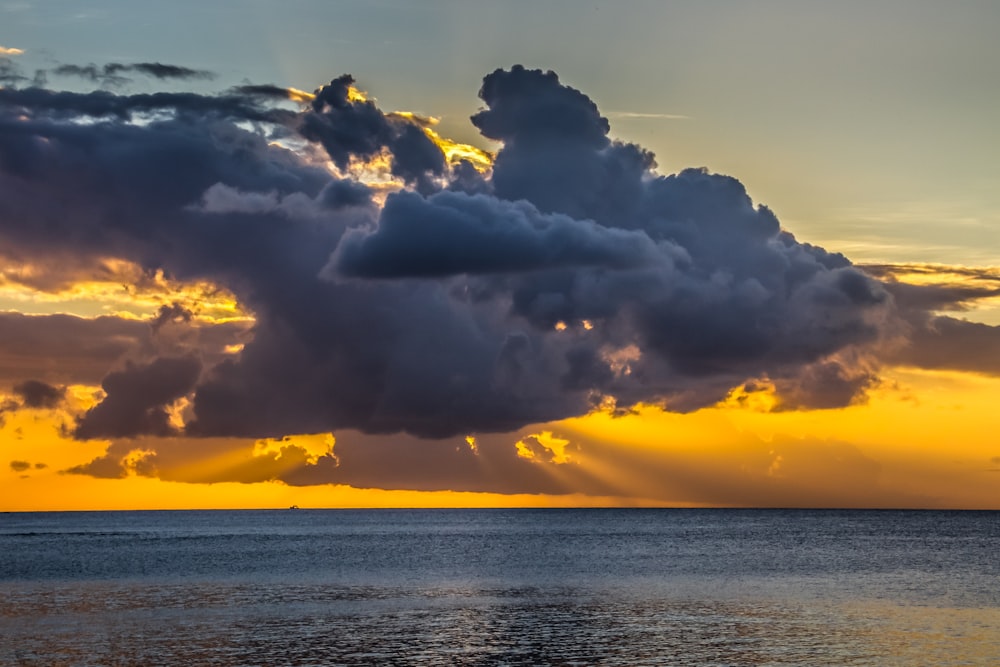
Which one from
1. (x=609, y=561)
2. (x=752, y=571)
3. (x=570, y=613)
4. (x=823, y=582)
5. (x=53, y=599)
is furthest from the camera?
(x=609, y=561)

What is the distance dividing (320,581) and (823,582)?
48219mm

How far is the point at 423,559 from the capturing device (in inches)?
5915

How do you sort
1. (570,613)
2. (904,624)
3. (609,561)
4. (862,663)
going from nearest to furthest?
(862,663) < (904,624) < (570,613) < (609,561)

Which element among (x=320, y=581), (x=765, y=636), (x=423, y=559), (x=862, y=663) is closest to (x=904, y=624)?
(x=765, y=636)

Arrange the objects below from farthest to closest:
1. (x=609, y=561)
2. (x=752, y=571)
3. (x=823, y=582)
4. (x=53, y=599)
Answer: (x=609, y=561), (x=752, y=571), (x=823, y=582), (x=53, y=599)

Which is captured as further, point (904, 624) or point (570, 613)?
point (570, 613)

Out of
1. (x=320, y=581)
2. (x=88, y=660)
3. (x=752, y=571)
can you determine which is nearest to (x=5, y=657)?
(x=88, y=660)

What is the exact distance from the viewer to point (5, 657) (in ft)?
201

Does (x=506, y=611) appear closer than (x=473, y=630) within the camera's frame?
No

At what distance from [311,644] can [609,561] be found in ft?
277

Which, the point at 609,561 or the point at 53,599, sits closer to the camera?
the point at 53,599

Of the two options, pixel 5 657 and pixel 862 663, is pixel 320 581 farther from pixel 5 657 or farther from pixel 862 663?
pixel 862 663

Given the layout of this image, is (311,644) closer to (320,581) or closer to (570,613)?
(570,613)

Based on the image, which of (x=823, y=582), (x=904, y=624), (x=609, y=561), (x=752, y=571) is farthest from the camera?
(x=609, y=561)
